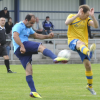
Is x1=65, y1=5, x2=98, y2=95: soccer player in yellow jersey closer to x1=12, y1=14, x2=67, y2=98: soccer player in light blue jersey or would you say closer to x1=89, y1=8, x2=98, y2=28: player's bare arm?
x1=89, y1=8, x2=98, y2=28: player's bare arm

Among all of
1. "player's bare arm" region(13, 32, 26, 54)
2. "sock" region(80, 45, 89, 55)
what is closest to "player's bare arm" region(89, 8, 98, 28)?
"sock" region(80, 45, 89, 55)

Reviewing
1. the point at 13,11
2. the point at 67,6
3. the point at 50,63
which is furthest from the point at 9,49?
the point at 67,6

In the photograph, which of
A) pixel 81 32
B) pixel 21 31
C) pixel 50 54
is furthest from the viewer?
pixel 81 32

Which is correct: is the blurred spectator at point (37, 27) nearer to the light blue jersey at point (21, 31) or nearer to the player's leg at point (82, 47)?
the player's leg at point (82, 47)

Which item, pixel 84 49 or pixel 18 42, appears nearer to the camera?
pixel 18 42

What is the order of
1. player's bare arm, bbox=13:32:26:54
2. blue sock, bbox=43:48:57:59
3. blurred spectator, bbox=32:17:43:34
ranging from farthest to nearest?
blurred spectator, bbox=32:17:43:34, player's bare arm, bbox=13:32:26:54, blue sock, bbox=43:48:57:59

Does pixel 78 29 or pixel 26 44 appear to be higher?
pixel 78 29

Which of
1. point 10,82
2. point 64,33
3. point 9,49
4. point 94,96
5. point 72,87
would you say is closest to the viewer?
point 94,96

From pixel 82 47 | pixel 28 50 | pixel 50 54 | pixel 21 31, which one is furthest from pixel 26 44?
pixel 82 47

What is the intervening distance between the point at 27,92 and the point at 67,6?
18.1 metres

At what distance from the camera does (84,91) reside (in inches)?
312

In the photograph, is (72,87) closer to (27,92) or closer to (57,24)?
(27,92)

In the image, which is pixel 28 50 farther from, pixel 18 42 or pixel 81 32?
pixel 81 32

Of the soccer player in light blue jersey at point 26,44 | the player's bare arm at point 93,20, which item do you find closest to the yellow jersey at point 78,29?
the player's bare arm at point 93,20
